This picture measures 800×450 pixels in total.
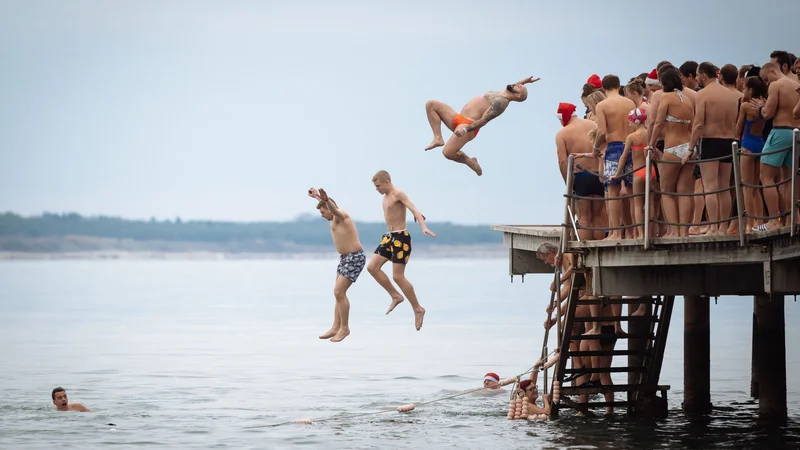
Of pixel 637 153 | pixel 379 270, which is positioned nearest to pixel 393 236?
pixel 379 270

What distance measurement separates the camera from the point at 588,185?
19.8 meters

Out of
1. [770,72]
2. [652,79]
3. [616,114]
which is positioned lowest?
[616,114]

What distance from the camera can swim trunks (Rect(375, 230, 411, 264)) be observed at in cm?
2134

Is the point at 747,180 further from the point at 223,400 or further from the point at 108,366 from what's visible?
the point at 108,366

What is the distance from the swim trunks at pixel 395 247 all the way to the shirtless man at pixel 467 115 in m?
2.53

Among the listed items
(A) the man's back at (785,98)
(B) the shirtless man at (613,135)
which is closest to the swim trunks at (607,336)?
(B) the shirtless man at (613,135)

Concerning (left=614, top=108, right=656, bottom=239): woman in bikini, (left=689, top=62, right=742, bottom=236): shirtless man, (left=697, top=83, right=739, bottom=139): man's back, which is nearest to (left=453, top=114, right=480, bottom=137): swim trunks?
(left=614, top=108, right=656, bottom=239): woman in bikini

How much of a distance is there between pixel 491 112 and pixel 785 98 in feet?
14.4

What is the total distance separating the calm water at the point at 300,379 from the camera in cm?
2377

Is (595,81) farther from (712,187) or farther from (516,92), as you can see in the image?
(712,187)

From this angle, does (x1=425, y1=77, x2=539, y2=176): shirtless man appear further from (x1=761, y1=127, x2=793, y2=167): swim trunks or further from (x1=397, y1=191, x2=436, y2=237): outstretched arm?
(x1=761, y1=127, x2=793, y2=167): swim trunks

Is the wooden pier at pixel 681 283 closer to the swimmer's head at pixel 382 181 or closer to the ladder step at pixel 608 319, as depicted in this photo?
the ladder step at pixel 608 319

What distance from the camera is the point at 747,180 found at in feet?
54.9

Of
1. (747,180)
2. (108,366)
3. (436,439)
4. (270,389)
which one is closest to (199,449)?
(436,439)
